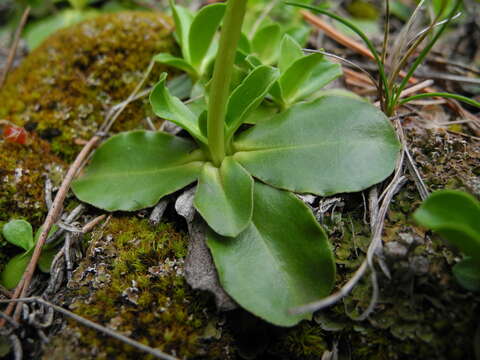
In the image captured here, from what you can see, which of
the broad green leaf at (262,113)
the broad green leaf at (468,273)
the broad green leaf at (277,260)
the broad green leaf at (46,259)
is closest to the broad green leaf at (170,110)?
the broad green leaf at (262,113)

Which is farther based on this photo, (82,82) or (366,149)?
(82,82)

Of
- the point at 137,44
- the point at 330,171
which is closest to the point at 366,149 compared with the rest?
the point at 330,171

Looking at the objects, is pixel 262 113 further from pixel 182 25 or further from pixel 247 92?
pixel 182 25

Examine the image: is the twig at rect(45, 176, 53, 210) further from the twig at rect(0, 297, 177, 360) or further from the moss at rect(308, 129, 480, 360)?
the moss at rect(308, 129, 480, 360)

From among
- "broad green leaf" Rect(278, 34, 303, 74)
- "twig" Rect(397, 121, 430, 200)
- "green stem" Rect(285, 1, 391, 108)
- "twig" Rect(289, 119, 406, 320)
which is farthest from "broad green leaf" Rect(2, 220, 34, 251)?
"twig" Rect(397, 121, 430, 200)

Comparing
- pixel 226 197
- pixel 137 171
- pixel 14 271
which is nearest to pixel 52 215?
pixel 14 271

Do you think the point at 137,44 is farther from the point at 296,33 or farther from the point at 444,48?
the point at 444,48
